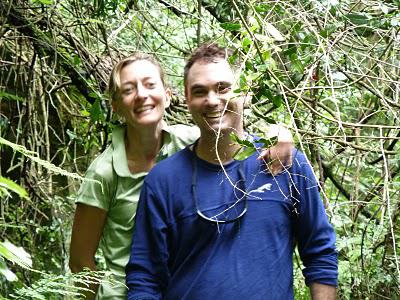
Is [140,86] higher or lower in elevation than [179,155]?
higher

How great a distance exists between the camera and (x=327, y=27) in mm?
2500

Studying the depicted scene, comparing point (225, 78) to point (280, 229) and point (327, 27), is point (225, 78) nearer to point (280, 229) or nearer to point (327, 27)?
point (327, 27)

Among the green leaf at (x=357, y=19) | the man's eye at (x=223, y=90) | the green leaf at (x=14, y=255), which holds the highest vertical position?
the green leaf at (x=357, y=19)

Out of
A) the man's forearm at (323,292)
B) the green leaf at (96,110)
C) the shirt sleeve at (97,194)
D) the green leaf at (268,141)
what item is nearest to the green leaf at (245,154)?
the green leaf at (268,141)

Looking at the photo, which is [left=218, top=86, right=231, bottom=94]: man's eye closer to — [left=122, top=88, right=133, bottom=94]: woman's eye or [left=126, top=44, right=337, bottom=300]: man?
[left=126, top=44, right=337, bottom=300]: man

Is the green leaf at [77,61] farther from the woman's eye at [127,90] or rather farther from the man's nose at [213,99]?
the man's nose at [213,99]

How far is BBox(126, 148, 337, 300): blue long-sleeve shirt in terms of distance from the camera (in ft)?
8.00

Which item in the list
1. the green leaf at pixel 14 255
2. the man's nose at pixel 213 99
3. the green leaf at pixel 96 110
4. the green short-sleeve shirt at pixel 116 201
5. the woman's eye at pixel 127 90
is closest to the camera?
the green leaf at pixel 14 255

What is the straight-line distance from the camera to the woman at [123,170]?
2754mm

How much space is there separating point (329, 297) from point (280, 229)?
0.27 m

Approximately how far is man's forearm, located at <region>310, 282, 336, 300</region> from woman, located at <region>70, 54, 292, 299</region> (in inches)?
26.7

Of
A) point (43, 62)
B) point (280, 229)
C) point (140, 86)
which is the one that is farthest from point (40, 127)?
point (280, 229)

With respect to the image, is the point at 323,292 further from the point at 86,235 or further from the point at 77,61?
the point at 77,61

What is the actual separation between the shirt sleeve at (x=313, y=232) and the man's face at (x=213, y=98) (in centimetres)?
24
